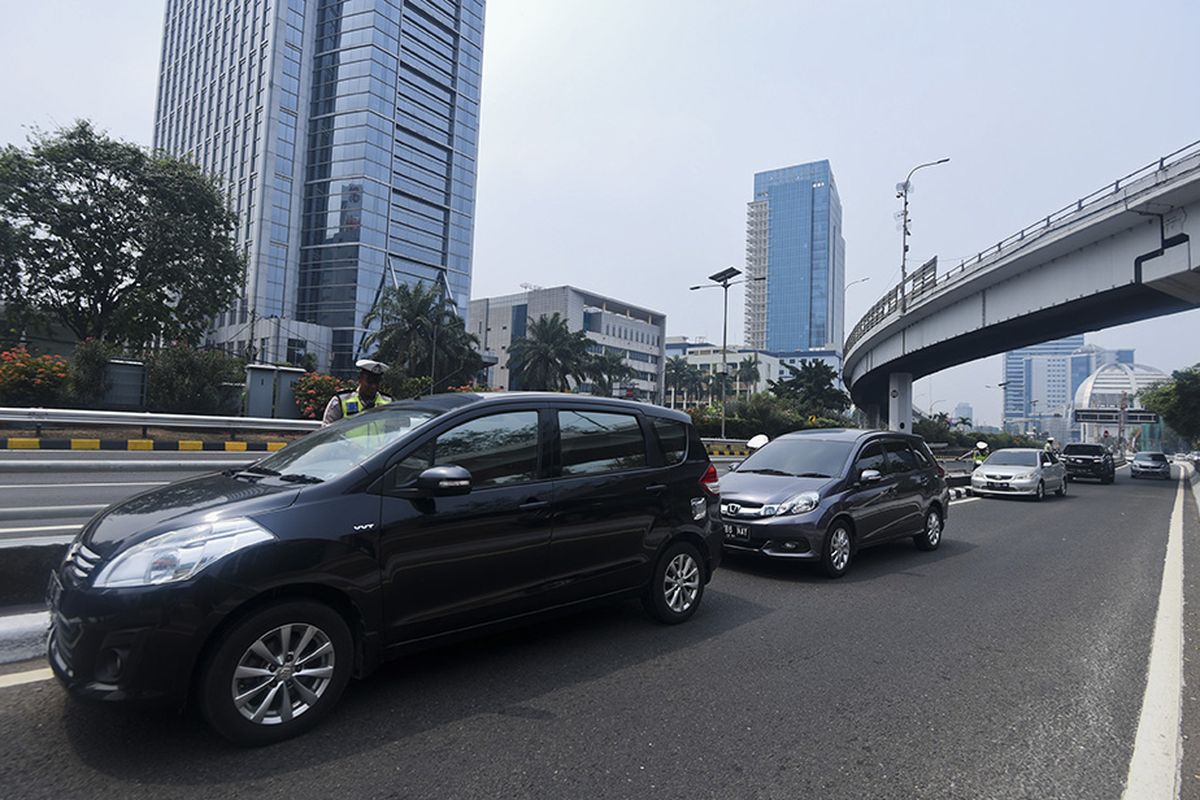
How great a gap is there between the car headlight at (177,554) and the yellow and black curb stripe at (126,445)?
10593mm

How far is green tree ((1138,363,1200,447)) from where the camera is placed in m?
45.3

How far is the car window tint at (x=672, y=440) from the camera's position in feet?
16.8

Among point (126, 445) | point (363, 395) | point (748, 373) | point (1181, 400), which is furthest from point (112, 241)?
point (748, 373)

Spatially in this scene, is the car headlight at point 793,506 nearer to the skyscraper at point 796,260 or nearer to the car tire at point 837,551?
the car tire at point 837,551

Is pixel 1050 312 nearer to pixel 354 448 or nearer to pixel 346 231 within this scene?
pixel 354 448

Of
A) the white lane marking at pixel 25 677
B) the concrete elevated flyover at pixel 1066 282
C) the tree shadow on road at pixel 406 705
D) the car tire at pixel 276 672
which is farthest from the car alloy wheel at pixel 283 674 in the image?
the concrete elevated flyover at pixel 1066 282

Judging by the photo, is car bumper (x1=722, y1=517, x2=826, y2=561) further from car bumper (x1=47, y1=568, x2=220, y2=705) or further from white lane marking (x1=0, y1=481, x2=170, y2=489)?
white lane marking (x1=0, y1=481, x2=170, y2=489)

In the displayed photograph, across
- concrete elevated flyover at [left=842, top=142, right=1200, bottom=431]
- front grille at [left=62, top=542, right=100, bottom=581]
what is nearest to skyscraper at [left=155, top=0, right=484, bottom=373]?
concrete elevated flyover at [left=842, top=142, right=1200, bottom=431]

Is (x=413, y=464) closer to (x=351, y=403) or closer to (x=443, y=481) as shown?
(x=443, y=481)

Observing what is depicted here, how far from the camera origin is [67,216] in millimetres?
30031

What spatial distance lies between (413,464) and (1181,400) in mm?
58506

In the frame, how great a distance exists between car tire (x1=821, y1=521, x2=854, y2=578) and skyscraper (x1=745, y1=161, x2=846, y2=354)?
504 ft

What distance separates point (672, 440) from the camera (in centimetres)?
523

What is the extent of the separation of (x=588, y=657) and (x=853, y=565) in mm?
4615
